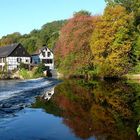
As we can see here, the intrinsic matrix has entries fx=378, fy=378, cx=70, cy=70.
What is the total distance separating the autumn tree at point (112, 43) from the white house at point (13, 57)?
35601 millimetres

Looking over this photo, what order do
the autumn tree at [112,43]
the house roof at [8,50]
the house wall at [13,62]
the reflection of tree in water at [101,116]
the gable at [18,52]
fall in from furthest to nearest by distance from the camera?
the house roof at [8,50] < the gable at [18,52] < the house wall at [13,62] < the autumn tree at [112,43] < the reflection of tree in water at [101,116]

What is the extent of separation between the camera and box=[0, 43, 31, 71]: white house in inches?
3878

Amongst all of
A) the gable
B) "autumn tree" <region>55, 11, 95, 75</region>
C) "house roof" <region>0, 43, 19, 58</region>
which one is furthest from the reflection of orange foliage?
"house roof" <region>0, 43, 19, 58</region>

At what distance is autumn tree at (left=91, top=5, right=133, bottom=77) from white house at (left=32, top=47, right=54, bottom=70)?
44716 millimetres

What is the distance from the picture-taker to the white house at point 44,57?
366 feet

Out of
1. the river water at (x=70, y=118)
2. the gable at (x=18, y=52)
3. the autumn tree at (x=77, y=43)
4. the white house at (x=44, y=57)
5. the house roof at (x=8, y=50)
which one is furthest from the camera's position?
the white house at (x=44, y=57)

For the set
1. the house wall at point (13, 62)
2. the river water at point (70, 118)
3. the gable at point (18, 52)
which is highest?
the gable at point (18, 52)

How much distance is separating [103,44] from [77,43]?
7.85 m

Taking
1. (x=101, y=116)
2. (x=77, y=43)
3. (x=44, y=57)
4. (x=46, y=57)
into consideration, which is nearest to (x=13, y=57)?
(x=44, y=57)

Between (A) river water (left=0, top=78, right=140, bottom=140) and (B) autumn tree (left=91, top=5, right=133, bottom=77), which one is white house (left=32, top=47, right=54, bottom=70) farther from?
(A) river water (left=0, top=78, right=140, bottom=140)

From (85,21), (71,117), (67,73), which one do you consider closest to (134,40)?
(85,21)

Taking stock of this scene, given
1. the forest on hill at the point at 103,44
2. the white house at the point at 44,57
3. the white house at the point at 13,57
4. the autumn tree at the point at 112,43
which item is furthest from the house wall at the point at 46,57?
the autumn tree at the point at 112,43

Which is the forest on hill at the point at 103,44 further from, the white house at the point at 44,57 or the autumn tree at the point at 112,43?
the white house at the point at 44,57

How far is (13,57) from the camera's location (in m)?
99.2
